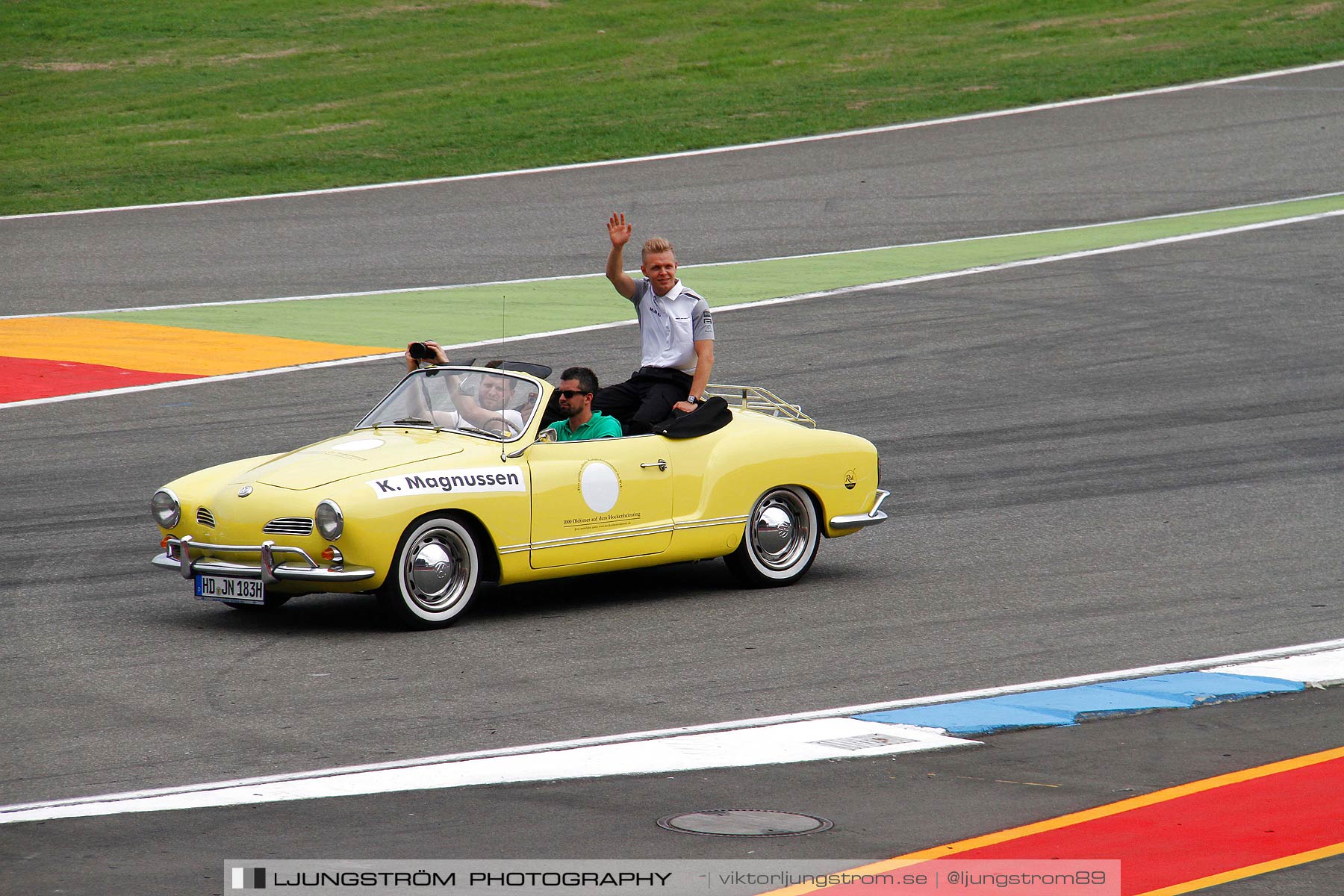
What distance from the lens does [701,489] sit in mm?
10758

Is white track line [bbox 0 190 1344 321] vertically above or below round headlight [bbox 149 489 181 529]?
above

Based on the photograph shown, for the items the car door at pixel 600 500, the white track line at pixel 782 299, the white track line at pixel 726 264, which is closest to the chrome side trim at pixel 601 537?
the car door at pixel 600 500

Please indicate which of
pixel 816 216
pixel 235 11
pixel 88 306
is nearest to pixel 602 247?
pixel 816 216

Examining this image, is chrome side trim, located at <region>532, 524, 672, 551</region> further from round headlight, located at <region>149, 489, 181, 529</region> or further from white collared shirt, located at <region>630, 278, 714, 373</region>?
round headlight, located at <region>149, 489, 181, 529</region>

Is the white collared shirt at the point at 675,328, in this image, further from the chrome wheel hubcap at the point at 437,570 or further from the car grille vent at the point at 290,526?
the car grille vent at the point at 290,526

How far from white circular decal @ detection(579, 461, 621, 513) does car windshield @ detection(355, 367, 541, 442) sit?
43 centimetres

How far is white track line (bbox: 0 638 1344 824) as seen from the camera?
693 cm

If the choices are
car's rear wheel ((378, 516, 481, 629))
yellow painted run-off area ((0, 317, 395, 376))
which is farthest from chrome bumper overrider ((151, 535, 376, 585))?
yellow painted run-off area ((0, 317, 395, 376))

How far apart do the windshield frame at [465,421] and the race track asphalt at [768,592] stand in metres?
1.00

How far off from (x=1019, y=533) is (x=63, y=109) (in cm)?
2550

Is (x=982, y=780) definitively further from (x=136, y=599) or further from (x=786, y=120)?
(x=786, y=120)

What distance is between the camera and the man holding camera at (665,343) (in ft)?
36.6

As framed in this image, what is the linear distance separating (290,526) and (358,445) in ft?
2.86

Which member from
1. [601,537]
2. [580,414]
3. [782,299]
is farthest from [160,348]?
[601,537]
